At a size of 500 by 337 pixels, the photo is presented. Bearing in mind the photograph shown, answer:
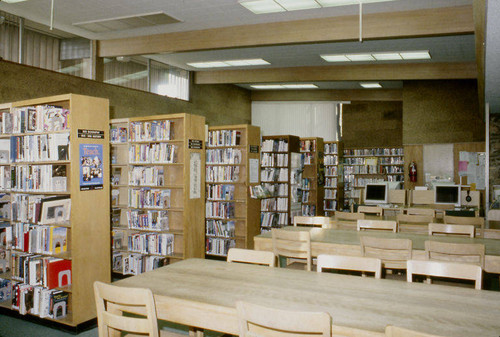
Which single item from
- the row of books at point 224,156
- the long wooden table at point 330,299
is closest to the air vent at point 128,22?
the row of books at point 224,156

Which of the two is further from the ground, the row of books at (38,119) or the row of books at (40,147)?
the row of books at (38,119)

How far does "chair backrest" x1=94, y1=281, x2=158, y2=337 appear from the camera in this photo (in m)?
2.09

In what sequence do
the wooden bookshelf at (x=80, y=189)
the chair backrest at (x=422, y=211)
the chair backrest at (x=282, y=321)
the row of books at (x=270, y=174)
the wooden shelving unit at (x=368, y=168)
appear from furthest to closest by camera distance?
1. the wooden shelving unit at (x=368, y=168)
2. the row of books at (x=270, y=174)
3. the chair backrest at (x=422, y=211)
4. the wooden bookshelf at (x=80, y=189)
5. the chair backrest at (x=282, y=321)

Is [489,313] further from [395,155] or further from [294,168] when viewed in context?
[395,155]

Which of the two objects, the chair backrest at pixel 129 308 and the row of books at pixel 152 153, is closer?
A: the chair backrest at pixel 129 308

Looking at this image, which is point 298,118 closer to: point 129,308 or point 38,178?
point 38,178

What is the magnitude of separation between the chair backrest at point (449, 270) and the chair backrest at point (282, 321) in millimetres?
1230

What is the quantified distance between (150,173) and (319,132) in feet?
29.0

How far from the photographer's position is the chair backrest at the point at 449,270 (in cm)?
254

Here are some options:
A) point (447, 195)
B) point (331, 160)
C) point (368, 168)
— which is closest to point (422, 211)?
point (447, 195)

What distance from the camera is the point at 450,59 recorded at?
9047 millimetres

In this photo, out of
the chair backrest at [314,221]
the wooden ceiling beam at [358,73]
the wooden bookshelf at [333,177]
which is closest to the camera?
the chair backrest at [314,221]

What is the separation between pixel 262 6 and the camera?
19.6 feet

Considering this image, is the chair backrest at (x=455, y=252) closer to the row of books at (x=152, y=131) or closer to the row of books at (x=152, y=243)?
the row of books at (x=152, y=243)
